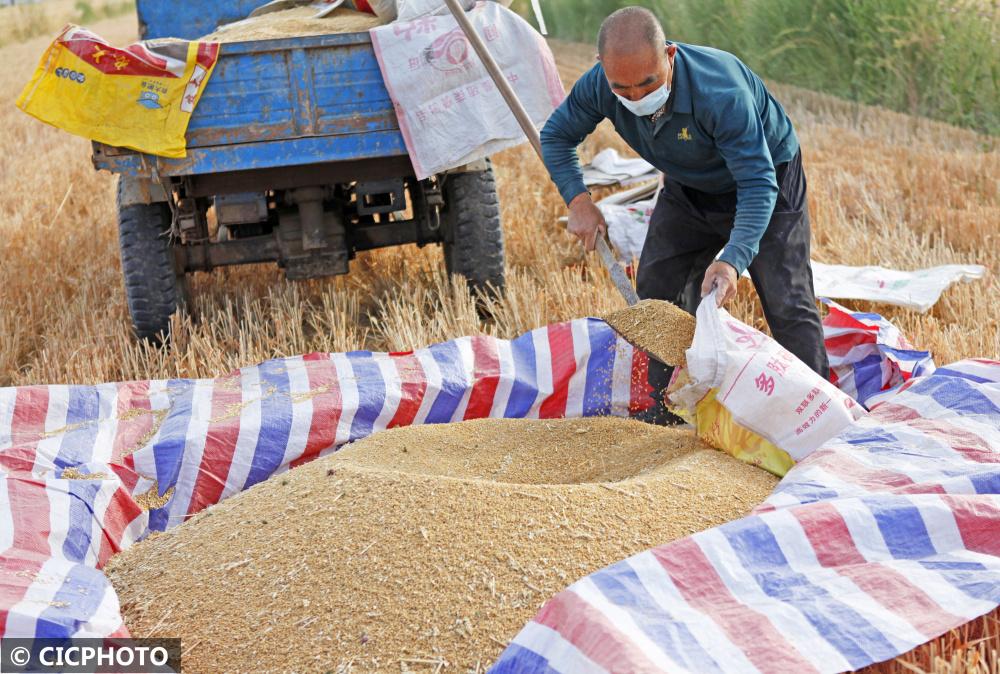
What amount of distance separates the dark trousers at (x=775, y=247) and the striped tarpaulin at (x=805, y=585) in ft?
2.86

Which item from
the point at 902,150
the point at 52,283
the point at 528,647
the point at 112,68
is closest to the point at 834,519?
the point at 528,647

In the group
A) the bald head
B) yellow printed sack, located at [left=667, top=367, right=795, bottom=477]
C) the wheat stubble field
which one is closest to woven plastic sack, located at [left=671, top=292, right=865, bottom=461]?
yellow printed sack, located at [left=667, top=367, right=795, bottom=477]

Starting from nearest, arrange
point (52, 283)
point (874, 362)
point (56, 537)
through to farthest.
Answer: point (56, 537) < point (874, 362) < point (52, 283)

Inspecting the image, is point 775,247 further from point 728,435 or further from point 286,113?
point 286,113

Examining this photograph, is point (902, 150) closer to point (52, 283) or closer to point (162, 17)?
point (162, 17)

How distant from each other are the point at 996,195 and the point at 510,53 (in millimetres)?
3506

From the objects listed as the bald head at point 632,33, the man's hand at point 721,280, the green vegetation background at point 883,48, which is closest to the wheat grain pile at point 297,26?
the bald head at point 632,33

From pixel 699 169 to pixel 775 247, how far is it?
37 cm

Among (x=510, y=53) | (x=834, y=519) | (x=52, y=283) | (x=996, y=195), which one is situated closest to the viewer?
(x=834, y=519)

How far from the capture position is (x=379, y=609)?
237 cm

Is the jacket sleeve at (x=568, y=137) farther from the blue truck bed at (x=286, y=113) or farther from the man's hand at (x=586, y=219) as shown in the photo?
the blue truck bed at (x=286, y=113)

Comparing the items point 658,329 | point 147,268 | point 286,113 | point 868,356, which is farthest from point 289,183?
point 868,356

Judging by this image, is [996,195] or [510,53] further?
[996,195]

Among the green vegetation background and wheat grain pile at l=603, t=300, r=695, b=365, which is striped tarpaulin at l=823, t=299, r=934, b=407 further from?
the green vegetation background
